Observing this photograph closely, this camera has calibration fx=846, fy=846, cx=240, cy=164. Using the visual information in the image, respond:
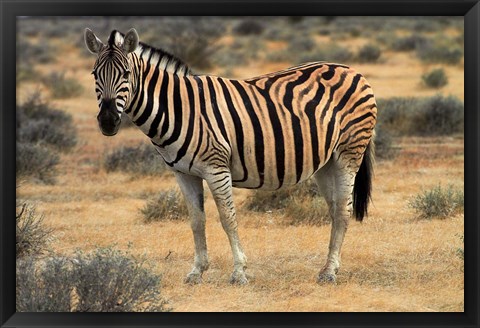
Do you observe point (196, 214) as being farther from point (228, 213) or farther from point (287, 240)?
point (287, 240)

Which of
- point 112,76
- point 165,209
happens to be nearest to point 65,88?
point 165,209

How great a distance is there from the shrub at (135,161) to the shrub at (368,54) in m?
15.3

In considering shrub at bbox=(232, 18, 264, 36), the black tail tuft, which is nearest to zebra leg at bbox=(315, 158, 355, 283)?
the black tail tuft

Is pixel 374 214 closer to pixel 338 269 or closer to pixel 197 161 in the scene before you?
pixel 338 269

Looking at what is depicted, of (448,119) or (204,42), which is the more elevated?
(204,42)

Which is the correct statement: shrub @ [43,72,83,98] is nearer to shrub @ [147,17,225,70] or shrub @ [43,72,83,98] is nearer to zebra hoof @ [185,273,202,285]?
shrub @ [147,17,225,70]

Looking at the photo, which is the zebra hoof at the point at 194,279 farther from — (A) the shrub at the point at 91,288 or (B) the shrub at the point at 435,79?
(B) the shrub at the point at 435,79

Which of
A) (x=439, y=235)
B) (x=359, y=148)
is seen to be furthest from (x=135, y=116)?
(x=439, y=235)

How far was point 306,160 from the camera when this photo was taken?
24.8ft

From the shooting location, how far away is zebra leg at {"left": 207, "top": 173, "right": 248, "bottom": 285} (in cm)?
728

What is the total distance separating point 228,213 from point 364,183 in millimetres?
1575

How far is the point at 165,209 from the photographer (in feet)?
34.4

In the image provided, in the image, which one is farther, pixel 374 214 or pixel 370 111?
pixel 374 214

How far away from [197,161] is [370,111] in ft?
6.00
